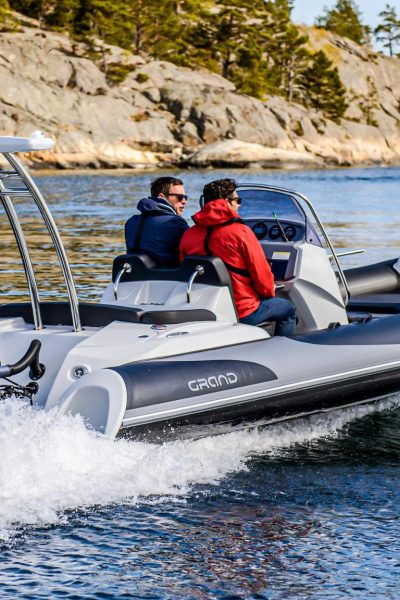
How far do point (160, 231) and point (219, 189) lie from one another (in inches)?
23.8

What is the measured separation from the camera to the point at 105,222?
86.3ft

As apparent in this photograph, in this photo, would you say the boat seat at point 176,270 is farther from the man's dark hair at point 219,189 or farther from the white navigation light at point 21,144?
the white navigation light at point 21,144

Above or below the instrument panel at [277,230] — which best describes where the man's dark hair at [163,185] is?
above

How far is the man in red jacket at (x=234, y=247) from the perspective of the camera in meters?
7.14

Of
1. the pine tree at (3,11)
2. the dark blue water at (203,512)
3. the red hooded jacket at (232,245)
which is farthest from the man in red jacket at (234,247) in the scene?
the pine tree at (3,11)

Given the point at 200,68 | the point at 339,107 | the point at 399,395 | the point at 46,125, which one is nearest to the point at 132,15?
the point at 200,68

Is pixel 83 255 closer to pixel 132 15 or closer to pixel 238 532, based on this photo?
pixel 238 532

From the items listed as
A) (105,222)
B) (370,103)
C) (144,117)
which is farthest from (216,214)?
(370,103)

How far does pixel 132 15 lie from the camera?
87.8 metres

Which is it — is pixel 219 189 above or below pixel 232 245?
above

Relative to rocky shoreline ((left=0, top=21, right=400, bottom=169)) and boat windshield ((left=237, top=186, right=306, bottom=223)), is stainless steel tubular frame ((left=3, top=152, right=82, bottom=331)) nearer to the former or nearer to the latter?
boat windshield ((left=237, top=186, right=306, bottom=223))

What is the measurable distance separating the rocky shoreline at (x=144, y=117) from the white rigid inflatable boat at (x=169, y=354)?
181ft

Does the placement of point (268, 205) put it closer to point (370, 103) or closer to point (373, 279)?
point (373, 279)

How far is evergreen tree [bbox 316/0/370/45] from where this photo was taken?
424 feet
